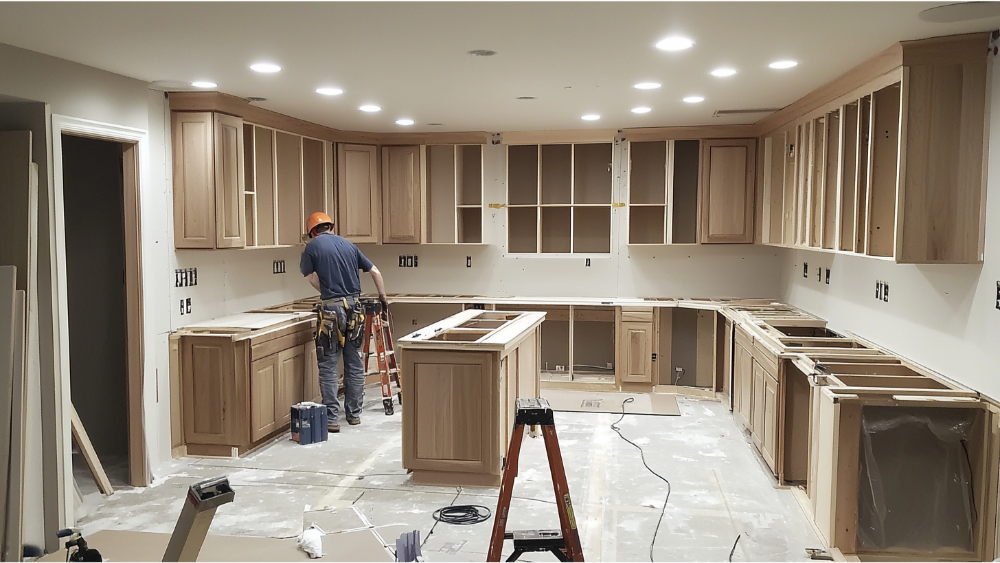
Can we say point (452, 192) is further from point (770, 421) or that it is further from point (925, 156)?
point (925, 156)

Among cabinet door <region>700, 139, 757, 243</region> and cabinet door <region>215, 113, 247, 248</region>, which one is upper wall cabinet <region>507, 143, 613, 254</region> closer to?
cabinet door <region>700, 139, 757, 243</region>

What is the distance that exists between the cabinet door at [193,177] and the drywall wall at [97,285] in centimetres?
40

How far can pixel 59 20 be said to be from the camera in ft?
10.3

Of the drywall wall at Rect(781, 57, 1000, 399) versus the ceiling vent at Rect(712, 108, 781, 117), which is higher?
the ceiling vent at Rect(712, 108, 781, 117)

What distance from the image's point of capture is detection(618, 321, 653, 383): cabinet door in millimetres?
6758

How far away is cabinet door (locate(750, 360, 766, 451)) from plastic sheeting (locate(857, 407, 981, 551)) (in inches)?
54.4

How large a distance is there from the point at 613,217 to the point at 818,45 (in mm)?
3752

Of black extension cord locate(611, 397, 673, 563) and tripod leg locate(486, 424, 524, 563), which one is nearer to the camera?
tripod leg locate(486, 424, 524, 563)

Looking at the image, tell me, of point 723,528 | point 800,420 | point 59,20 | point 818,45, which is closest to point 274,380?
point 59,20

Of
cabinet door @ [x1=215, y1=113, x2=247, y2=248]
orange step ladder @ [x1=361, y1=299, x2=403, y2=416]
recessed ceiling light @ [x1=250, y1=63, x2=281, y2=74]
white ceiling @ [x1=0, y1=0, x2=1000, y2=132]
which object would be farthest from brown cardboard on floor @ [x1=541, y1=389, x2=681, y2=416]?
recessed ceiling light @ [x1=250, y1=63, x2=281, y2=74]

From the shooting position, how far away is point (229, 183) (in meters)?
5.16

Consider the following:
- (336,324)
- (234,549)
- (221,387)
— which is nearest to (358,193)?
(336,324)

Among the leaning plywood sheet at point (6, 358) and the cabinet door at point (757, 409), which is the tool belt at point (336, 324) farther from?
Result: the cabinet door at point (757, 409)

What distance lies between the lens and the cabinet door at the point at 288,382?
5355mm
